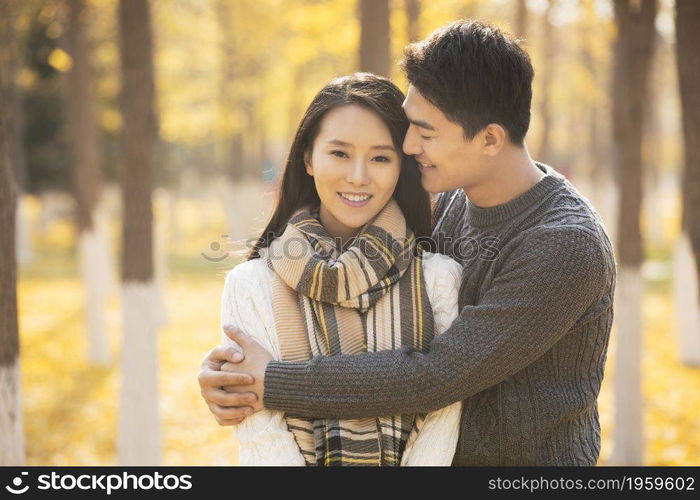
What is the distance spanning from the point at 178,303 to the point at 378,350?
13.5m

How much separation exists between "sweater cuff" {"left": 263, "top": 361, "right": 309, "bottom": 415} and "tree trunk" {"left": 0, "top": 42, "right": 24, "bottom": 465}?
1841 millimetres

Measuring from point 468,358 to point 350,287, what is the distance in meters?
0.44

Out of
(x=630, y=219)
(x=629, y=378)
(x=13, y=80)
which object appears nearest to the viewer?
(x=630, y=219)

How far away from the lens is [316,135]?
2.71m

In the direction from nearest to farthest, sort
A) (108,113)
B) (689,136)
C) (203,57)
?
(689,136) < (108,113) < (203,57)

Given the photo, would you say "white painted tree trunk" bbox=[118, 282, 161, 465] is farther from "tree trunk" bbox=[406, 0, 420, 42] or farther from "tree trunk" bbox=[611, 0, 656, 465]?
"tree trunk" bbox=[406, 0, 420, 42]

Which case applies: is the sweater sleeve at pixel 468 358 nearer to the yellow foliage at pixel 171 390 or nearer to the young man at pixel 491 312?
the young man at pixel 491 312

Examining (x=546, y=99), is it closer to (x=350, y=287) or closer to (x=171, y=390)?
(x=171, y=390)

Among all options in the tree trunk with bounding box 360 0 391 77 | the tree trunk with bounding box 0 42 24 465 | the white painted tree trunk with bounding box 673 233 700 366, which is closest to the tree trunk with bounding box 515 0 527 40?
the white painted tree trunk with bounding box 673 233 700 366

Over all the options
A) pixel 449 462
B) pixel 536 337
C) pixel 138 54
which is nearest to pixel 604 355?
pixel 536 337

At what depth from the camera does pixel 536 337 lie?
92.6 inches

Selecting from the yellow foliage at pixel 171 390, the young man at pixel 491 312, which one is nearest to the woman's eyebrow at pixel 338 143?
the young man at pixel 491 312

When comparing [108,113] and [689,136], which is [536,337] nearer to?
[689,136]

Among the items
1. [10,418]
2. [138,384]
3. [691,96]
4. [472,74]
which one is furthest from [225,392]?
[138,384]
